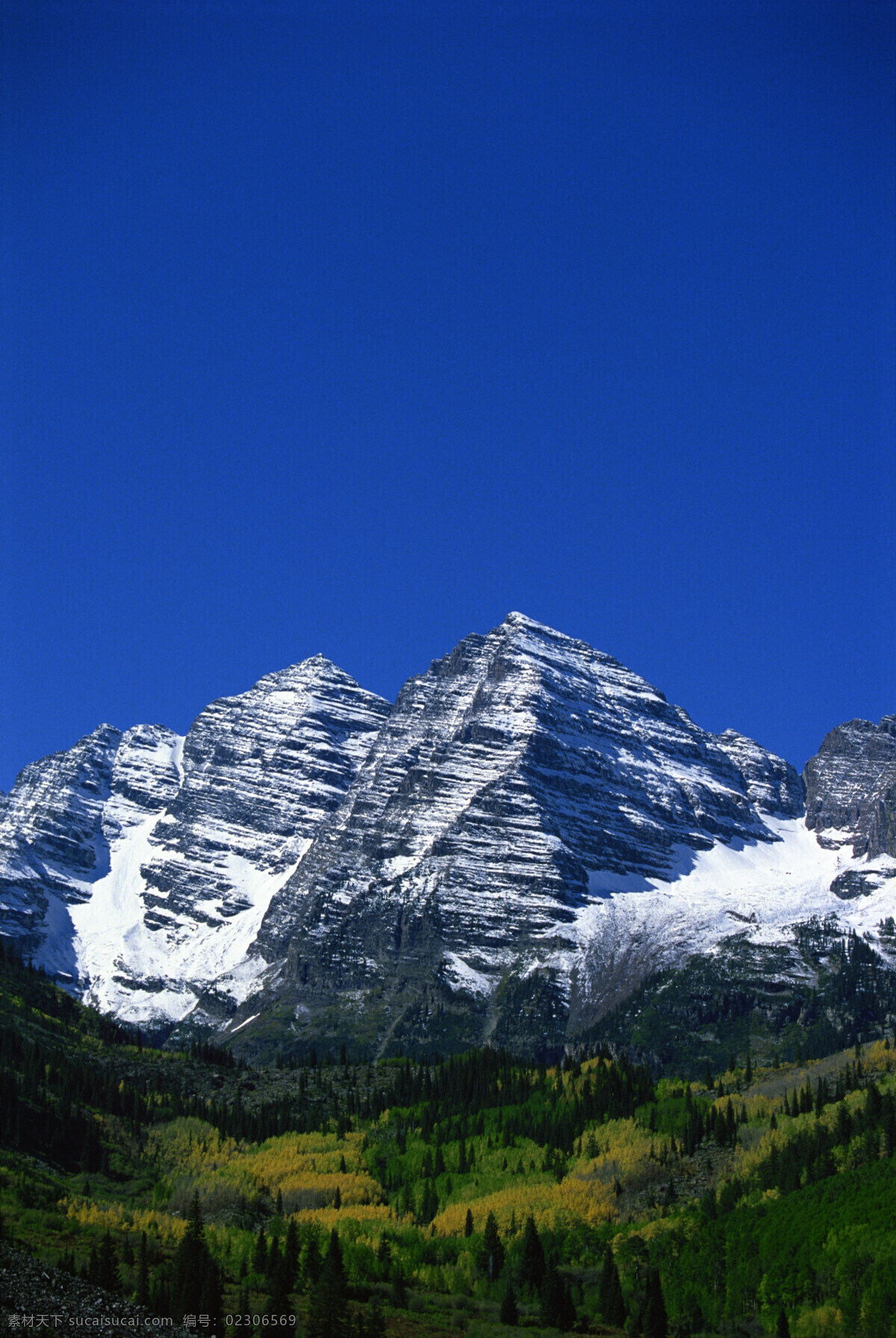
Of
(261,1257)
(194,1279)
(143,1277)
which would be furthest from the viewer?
(261,1257)

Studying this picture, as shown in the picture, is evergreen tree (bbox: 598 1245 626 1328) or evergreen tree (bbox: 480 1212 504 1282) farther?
evergreen tree (bbox: 480 1212 504 1282)

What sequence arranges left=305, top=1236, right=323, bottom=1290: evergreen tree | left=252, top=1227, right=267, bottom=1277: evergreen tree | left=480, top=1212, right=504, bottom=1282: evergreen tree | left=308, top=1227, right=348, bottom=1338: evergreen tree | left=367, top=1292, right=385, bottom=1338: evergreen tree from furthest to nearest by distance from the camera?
left=480, top=1212, right=504, bottom=1282: evergreen tree
left=252, top=1227, right=267, bottom=1277: evergreen tree
left=305, top=1236, right=323, bottom=1290: evergreen tree
left=367, top=1292, right=385, bottom=1338: evergreen tree
left=308, top=1227, right=348, bottom=1338: evergreen tree

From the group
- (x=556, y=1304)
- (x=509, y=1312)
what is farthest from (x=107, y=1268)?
(x=556, y=1304)

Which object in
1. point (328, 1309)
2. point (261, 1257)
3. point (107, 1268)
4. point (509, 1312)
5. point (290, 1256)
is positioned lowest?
point (509, 1312)

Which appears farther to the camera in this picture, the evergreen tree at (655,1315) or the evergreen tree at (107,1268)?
the evergreen tree at (655,1315)

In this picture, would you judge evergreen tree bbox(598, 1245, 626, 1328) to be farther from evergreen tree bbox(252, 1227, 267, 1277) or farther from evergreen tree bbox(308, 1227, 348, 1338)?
evergreen tree bbox(252, 1227, 267, 1277)

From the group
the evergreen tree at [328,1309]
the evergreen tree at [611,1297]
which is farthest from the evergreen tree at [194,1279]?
the evergreen tree at [611,1297]

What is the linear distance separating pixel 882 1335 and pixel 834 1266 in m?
11.6

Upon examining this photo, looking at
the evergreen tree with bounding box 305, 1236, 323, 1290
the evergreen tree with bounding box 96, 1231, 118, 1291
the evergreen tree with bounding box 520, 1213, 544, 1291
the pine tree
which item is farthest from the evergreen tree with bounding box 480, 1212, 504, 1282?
the evergreen tree with bounding box 96, 1231, 118, 1291

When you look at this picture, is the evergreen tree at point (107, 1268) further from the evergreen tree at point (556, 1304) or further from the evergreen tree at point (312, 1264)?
the evergreen tree at point (556, 1304)

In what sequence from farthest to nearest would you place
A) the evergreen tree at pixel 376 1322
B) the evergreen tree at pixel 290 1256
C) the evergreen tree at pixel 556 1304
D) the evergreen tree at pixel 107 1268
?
the evergreen tree at pixel 556 1304 → the evergreen tree at pixel 290 1256 → the evergreen tree at pixel 376 1322 → the evergreen tree at pixel 107 1268

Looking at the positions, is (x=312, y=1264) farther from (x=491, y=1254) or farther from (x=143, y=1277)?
(x=143, y=1277)

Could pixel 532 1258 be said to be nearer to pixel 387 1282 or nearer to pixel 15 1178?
pixel 387 1282

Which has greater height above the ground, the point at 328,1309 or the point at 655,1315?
the point at 328,1309
